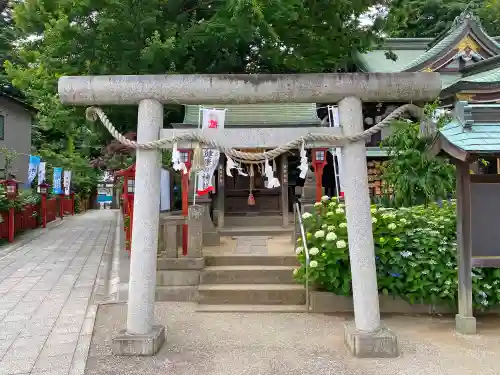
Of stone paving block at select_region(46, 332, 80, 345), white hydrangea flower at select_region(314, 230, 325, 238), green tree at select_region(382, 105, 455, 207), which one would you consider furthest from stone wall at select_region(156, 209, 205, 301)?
green tree at select_region(382, 105, 455, 207)

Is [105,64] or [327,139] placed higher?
[105,64]

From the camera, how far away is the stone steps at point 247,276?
7367 millimetres

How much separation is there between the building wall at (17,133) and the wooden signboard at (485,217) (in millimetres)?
→ 22978

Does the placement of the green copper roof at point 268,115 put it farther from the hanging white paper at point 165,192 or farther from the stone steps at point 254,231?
the stone steps at point 254,231

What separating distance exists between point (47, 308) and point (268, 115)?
816cm

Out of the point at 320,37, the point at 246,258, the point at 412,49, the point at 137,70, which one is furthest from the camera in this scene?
the point at 412,49

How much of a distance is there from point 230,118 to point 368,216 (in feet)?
26.3

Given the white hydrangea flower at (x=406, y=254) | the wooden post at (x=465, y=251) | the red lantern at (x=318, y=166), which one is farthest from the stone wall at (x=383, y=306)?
the red lantern at (x=318, y=166)

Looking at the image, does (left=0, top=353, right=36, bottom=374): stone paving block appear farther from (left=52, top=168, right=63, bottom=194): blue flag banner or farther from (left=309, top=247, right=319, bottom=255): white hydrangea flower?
(left=52, top=168, right=63, bottom=194): blue flag banner

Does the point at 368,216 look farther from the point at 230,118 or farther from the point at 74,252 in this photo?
the point at 74,252

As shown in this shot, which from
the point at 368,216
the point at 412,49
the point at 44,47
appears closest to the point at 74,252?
the point at 44,47

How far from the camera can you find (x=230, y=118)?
12469mm

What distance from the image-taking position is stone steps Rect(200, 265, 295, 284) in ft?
24.2

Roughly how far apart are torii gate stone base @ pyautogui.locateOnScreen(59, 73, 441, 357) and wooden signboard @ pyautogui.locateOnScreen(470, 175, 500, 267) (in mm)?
1524
